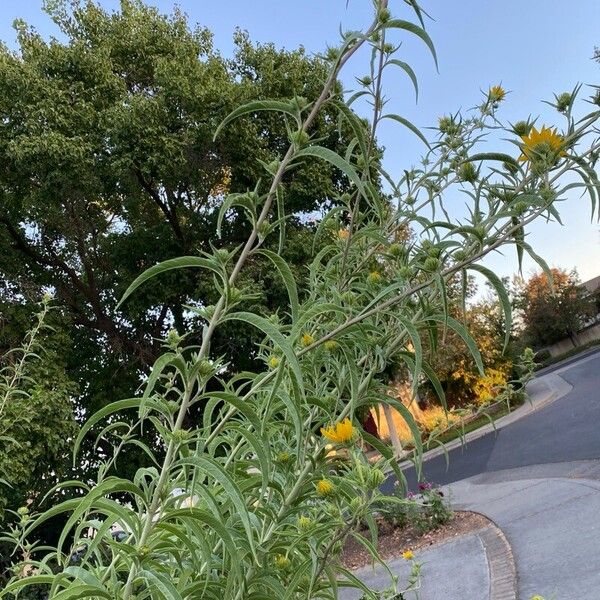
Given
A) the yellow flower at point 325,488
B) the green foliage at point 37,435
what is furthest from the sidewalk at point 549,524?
the green foliage at point 37,435

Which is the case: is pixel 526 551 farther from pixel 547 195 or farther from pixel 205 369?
pixel 205 369

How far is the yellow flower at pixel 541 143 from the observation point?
815 mm

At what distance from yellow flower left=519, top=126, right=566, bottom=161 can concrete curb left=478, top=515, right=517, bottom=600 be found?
377cm

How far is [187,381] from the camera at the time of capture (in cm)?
69

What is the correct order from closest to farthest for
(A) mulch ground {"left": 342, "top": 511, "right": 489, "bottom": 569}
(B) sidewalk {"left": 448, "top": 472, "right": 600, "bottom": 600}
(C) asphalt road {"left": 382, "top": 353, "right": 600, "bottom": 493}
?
(B) sidewalk {"left": 448, "top": 472, "right": 600, "bottom": 600} < (A) mulch ground {"left": 342, "top": 511, "right": 489, "bottom": 569} < (C) asphalt road {"left": 382, "top": 353, "right": 600, "bottom": 493}

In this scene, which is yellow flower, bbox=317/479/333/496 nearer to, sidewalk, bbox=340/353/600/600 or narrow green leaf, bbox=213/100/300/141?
narrow green leaf, bbox=213/100/300/141

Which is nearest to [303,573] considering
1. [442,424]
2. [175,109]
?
[442,424]

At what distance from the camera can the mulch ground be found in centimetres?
586

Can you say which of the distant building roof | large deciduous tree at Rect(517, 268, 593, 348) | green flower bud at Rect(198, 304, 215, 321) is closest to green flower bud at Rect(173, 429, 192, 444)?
green flower bud at Rect(198, 304, 215, 321)

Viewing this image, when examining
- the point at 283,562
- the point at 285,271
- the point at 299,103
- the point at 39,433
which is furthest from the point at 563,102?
the point at 39,433

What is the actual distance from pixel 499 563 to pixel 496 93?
4304mm

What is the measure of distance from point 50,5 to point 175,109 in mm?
2605

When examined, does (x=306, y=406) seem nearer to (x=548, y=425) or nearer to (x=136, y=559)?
(x=136, y=559)

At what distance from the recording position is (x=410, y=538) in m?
6.33
